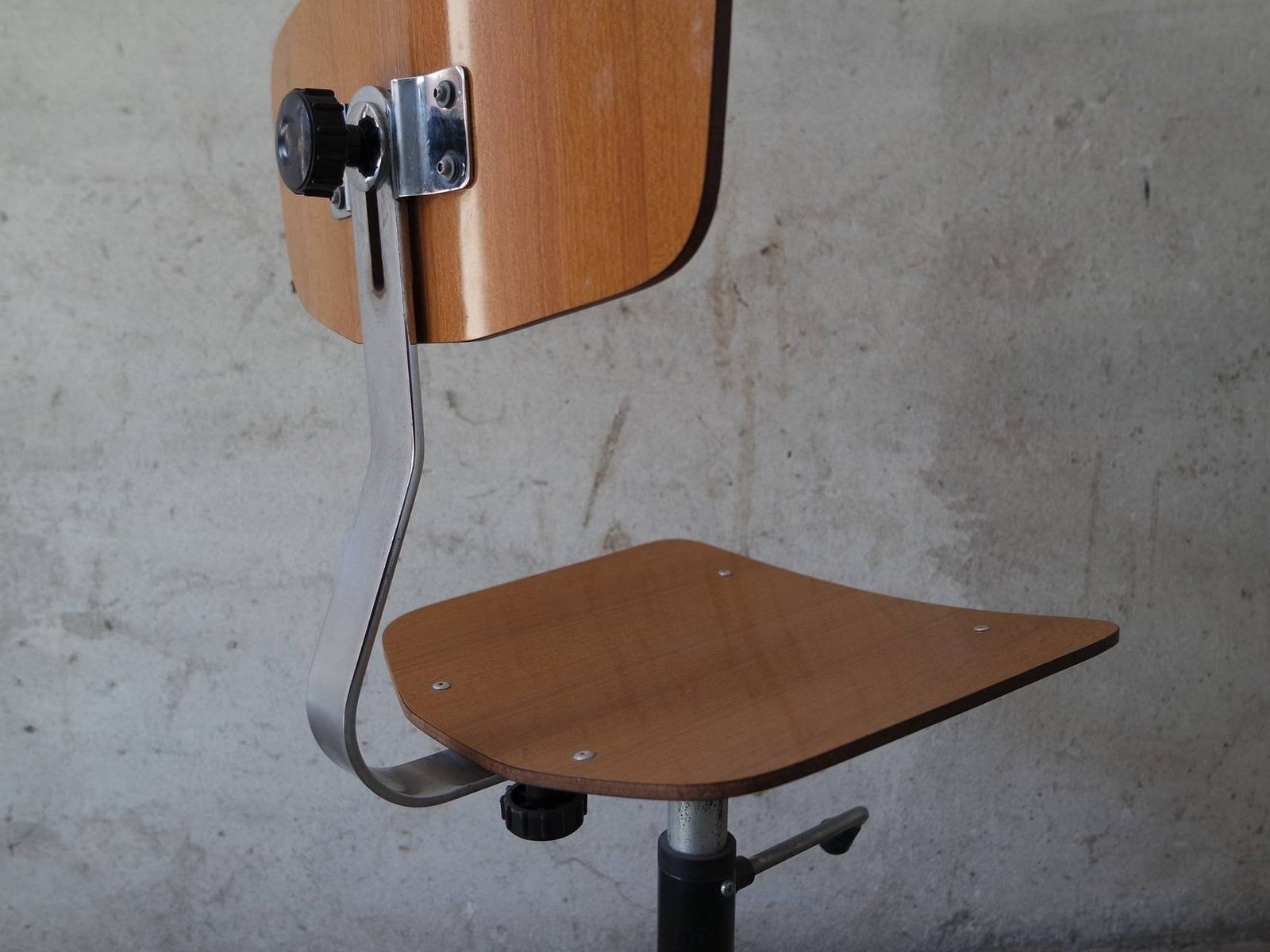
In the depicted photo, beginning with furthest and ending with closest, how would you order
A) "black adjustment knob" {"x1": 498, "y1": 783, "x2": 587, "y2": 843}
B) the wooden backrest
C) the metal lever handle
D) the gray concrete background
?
the gray concrete background, the metal lever handle, "black adjustment knob" {"x1": 498, "y1": 783, "x2": 587, "y2": 843}, the wooden backrest

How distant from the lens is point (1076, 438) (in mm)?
1515

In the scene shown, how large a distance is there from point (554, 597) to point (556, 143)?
430mm

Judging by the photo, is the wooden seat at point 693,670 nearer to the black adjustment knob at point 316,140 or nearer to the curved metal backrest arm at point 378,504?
the curved metal backrest arm at point 378,504

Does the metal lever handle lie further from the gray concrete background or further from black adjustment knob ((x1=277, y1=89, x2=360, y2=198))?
the gray concrete background

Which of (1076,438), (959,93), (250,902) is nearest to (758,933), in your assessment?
(250,902)

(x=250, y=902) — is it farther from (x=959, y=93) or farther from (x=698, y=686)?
(x=959, y=93)

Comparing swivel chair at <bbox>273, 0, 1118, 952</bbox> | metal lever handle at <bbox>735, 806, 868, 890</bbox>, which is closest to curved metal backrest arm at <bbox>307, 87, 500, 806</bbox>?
swivel chair at <bbox>273, 0, 1118, 952</bbox>

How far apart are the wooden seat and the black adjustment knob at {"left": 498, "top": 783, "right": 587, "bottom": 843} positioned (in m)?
0.06

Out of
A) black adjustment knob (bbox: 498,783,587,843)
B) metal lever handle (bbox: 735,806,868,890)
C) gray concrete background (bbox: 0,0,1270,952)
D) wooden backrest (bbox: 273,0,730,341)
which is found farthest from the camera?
gray concrete background (bbox: 0,0,1270,952)

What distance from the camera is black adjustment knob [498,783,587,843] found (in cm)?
69

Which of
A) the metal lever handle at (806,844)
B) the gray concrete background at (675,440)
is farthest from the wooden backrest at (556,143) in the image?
the gray concrete background at (675,440)

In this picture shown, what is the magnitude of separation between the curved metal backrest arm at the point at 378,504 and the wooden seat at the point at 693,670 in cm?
4

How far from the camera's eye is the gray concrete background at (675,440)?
54.7 inches

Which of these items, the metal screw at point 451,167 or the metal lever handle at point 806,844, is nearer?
the metal screw at point 451,167
